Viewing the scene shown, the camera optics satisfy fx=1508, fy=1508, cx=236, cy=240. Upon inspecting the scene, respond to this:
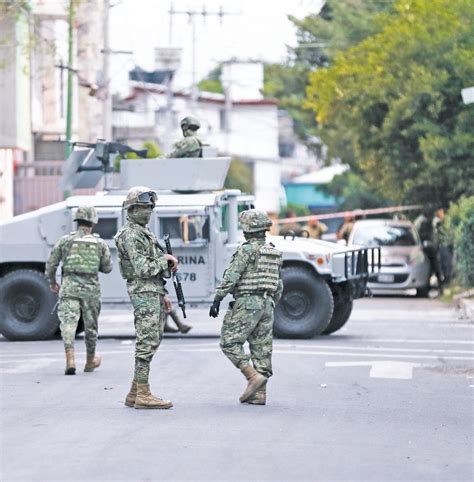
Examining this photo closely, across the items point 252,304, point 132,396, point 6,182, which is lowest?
point 132,396

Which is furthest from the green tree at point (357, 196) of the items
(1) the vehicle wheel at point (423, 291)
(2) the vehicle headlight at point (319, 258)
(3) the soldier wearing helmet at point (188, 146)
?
(2) the vehicle headlight at point (319, 258)

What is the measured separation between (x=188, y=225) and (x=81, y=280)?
4.58 meters

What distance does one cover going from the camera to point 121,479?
8.72 meters

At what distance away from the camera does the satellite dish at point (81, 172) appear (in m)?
21.5

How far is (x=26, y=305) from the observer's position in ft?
65.6

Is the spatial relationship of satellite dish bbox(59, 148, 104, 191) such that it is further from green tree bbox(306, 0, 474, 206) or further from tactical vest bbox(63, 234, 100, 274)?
green tree bbox(306, 0, 474, 206)

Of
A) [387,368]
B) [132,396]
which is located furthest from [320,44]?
[132,396]

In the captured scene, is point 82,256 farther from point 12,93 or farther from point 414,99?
point 12,93

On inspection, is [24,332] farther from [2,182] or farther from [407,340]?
[2,182]

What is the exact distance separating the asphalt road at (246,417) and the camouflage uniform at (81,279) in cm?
54

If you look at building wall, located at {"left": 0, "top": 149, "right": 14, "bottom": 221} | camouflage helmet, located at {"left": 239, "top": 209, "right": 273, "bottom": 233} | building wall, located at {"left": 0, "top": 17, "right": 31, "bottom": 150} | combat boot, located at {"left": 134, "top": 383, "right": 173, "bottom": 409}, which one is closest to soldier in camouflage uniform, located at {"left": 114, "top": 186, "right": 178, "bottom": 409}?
combat boot, located at {"left": 134, "top": 383, "right": 173, "bottom": 409}

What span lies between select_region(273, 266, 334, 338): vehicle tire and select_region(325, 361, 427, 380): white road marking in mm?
3196

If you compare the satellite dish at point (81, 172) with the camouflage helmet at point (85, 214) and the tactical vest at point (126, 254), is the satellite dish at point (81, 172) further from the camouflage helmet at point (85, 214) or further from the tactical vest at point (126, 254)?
the tactical vest at point (126, 254)

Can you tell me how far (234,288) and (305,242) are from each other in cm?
790
